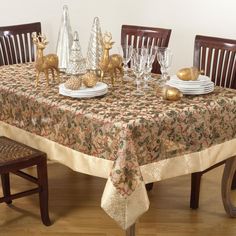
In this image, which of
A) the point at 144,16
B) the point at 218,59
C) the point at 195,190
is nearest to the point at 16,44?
the point at 144,16

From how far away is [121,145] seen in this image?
1.80 m

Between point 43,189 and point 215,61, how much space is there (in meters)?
1.16

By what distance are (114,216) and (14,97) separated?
77cm

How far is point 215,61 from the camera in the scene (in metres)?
2.74

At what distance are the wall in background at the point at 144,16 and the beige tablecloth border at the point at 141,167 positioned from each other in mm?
1511

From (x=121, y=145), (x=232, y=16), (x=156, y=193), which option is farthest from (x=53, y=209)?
(x=232, y=16)

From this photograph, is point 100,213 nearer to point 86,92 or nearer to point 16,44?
point 86,92

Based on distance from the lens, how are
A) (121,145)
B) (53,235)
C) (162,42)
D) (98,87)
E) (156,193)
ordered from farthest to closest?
(162,42) → (156,193) → (53,235) → (98,87) → (121,145)

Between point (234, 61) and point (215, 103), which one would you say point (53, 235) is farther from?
point (234, 61)

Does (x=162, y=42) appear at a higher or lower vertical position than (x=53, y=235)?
higher

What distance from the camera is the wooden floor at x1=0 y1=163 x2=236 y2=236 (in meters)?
2.43

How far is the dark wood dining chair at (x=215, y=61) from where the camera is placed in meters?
2.62

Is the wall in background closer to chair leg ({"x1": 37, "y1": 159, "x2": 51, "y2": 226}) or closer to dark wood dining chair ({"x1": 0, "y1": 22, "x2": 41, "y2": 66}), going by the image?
dark wood dining chair ({"x1": 0, "y1": 22, "x2": 41, "y2": 66})

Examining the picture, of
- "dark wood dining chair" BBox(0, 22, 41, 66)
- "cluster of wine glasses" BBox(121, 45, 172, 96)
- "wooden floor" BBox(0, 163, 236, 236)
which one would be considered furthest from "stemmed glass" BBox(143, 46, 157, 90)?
"dark wood dining chair" BBox(0, 22, 41, 66)
